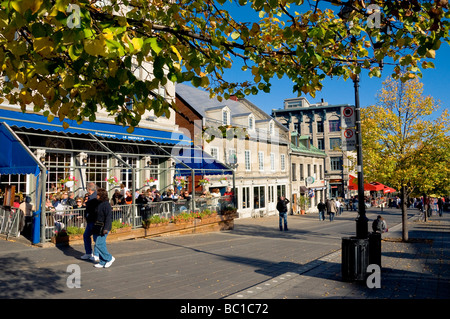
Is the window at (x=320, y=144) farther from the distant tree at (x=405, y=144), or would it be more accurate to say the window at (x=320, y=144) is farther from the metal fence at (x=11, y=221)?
the metal fence at (x=11, y=221)

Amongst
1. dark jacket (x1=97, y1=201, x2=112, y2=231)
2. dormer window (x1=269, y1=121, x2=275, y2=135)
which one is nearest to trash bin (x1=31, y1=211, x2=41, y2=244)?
dark jacket (x1=97, y1=201, x2=112, y2=231)

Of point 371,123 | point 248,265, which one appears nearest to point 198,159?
point 371,123

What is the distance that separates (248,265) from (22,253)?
561 cm

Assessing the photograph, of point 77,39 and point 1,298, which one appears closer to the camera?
point 77,39

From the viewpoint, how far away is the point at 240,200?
2814 centimetres

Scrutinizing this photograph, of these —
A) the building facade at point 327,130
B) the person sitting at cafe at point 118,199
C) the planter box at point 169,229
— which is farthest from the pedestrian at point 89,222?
the building facade at point 327,130

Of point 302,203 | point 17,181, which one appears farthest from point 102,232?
point 302,203

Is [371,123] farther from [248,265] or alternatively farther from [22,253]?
[22,253]

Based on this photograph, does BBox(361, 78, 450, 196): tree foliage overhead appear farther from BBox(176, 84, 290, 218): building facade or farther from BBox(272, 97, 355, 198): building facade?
BBox(272, 97, 355, 198): building facade

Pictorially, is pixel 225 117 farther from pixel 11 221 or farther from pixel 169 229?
pixel 11 221

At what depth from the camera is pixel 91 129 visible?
46.6 ft

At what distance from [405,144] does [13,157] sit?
49.5 ft

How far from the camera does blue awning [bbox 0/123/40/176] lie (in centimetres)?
1014

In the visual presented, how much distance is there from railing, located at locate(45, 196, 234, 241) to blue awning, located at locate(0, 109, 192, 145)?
2596 mm
